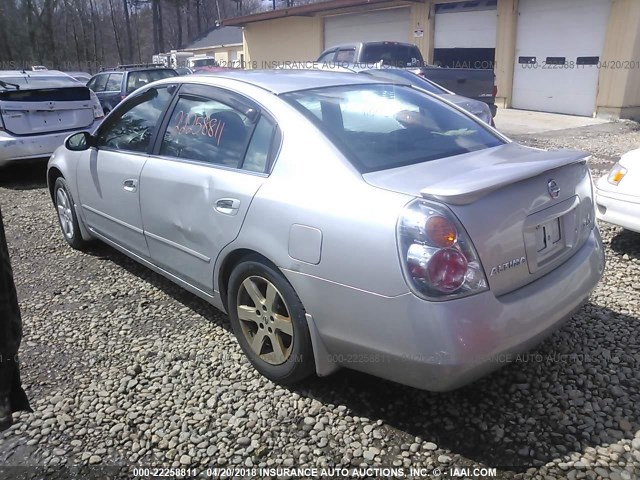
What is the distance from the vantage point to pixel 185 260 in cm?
334

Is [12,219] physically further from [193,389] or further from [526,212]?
[526,212]

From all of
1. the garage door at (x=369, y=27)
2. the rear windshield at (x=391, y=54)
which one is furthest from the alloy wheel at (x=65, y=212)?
the garage door at (x=369, y=27)

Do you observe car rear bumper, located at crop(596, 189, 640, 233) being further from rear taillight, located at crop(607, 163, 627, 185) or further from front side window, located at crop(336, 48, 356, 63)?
front side window, located at crop(336, 48, 356, 63)

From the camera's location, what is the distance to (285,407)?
2.72 meters

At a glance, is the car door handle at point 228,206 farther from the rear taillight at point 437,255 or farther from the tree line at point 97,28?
the tree line at point 97,28

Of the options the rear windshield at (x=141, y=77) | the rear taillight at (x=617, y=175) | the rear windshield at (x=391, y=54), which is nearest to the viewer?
the rear taillight at (x=617, y=175)

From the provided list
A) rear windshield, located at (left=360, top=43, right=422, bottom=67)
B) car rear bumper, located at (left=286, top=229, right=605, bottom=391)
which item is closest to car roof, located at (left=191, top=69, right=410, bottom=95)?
car rear bumper, located at (left=286, top=229, right=605, bottom=391)

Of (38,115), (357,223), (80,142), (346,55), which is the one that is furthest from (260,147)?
(346,55)

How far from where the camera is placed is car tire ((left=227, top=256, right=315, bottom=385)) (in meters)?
2.62

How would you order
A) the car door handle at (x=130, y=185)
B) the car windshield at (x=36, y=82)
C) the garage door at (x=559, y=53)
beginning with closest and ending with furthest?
the car door handle at (x=130, y=185), the car windshield at (x=36, y=82), the garage door at (x=559, y=53)

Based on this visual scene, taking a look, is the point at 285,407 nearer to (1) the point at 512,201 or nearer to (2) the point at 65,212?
(1) the point at 512,201

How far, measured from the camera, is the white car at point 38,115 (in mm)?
7480

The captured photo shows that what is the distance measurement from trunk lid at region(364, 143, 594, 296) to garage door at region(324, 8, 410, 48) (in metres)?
18.2

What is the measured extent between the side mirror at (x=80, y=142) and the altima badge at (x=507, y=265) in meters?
3.34
